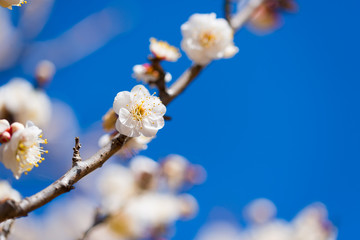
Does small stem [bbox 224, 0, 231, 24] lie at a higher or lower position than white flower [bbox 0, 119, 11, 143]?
higher

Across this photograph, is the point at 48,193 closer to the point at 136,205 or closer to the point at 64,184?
the point at 64,184

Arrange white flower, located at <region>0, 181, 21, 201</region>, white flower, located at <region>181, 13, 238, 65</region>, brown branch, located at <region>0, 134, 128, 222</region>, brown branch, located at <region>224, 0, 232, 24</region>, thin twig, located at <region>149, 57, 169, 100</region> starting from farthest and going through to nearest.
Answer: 1. brown branch, located at <region>224, 0, 232, 24</region>
2. white flower, located at <region>181, 13, 238, 65</region>
3. thin twig, located at <region>149, 57, 169, 100</region>
4. white flower, located at <region>0, 181, 21, 201</region>
5. brown branch, located at <region>0, 134, 128, 222</region>

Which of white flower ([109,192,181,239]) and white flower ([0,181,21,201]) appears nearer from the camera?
white flower ([0,181,21,201])

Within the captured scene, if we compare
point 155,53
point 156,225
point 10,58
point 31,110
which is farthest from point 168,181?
point 155,53

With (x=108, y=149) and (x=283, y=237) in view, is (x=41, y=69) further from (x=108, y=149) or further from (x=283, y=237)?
(x=283, y=237)

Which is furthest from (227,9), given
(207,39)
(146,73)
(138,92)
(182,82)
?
(138,92)

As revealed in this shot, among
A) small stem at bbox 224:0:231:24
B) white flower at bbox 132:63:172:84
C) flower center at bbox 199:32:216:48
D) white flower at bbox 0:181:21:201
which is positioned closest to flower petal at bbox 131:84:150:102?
white flower at bbox 132:63:172:84

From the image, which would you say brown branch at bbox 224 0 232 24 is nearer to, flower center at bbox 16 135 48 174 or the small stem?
the small stem
